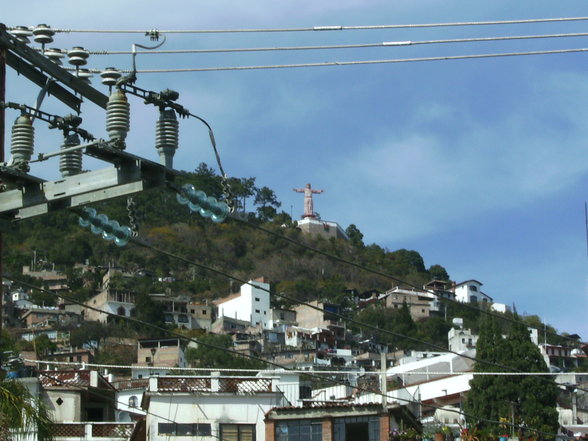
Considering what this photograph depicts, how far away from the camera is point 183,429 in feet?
149

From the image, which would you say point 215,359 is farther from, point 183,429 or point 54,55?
point 54,55

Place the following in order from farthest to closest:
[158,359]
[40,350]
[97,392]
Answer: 1. [40,350]
2. [158,359]
3. [97,392]

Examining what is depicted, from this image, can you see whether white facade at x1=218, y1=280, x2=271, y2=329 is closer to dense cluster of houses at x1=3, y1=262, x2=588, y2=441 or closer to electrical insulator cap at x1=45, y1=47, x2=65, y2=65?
dense cluster of houses at x1=3, y1=262, x2=588, y2=441

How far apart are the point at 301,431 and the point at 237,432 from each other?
254 centimetres

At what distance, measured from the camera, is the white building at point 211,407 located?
4544 cm

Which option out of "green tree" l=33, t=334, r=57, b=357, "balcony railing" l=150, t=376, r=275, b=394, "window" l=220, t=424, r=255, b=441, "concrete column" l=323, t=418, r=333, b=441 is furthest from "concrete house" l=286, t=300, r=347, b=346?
"concrete column" l=323, t=418, r=333, b=441

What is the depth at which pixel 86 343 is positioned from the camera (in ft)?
530

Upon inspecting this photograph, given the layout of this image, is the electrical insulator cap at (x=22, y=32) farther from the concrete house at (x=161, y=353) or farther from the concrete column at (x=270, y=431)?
the concrete house at (x=161, y=353)

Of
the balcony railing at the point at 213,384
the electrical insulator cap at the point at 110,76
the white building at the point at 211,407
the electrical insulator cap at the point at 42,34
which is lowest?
the white building at the point at 211,407

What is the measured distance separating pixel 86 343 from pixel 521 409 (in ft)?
313

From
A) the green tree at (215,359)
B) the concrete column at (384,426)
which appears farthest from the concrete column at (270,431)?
the green tree at (215,359)

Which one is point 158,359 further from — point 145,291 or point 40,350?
point 145,291

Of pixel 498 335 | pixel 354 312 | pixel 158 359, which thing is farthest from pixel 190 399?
pixel 354 312

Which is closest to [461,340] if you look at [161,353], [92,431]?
[161,353]
